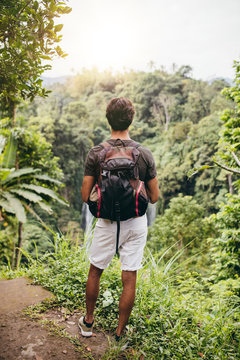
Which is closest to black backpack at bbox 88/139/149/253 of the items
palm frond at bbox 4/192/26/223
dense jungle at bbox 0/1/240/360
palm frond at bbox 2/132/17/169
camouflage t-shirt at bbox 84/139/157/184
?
camouflage t-shirt at bbox 84/139/157/184

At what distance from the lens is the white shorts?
1732 mm

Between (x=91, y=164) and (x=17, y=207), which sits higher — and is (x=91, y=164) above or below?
above

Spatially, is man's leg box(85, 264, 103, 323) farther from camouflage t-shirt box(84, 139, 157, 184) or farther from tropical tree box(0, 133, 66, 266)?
tropical tree box(0, 133, 66, 266)

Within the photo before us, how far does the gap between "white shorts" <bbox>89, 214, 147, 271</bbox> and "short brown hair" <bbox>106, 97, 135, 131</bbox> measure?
65 centimetres

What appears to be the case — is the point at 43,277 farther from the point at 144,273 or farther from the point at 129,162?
the point at 129,162

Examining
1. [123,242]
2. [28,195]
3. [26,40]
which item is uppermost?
[26,40]

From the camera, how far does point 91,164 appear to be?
1.73 metres

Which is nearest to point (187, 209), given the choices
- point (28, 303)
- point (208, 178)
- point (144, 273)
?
point (208, 178)

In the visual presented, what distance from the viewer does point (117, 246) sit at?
5.70 ft

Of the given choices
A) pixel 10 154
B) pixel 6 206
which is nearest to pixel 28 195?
pixel 6 206

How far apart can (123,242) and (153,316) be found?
2.52ft

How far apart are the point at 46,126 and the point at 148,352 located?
2102 centimetres

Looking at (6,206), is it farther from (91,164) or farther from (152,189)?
(152,189)

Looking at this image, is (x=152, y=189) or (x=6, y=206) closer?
(x=152, y=189)
